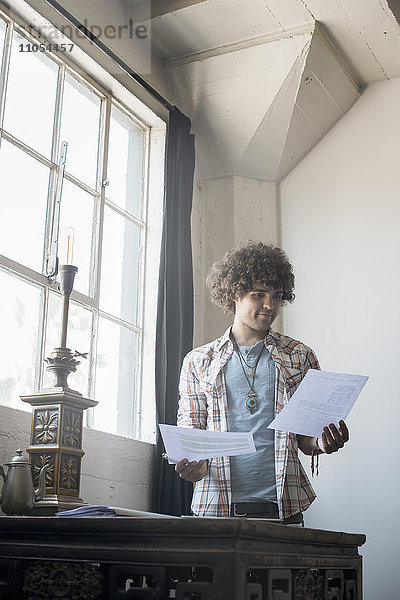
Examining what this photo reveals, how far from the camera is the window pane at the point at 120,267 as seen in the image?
337cm

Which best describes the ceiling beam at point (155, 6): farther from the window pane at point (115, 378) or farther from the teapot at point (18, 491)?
the teapot at point (18, 491)

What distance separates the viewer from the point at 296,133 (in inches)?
155

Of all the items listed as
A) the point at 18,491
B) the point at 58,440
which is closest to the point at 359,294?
the point at 58,440

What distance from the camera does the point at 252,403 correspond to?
2.30 metres

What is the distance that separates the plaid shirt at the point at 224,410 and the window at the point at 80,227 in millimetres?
661

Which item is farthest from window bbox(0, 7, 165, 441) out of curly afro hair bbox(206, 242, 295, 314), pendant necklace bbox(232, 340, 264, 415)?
pendant necklace bbox(232, 340, 264, 415)

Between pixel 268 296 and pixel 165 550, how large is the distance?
A: 1.30 metres

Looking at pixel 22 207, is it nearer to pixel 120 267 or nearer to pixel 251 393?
pixel 120 267

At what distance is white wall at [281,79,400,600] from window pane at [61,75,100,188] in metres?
1.20

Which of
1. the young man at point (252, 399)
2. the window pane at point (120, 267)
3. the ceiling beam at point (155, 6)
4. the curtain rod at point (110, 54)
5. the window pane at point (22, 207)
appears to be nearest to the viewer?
the young man at point (252, 399)

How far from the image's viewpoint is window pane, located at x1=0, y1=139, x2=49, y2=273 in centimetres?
280

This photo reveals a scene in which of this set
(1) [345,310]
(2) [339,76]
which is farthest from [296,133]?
(1) [345,310]

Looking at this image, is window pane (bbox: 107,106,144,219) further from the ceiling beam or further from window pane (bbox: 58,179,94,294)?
the ceiling beam

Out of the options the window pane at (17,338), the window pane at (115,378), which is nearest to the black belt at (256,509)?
the window pane at (17,338)
